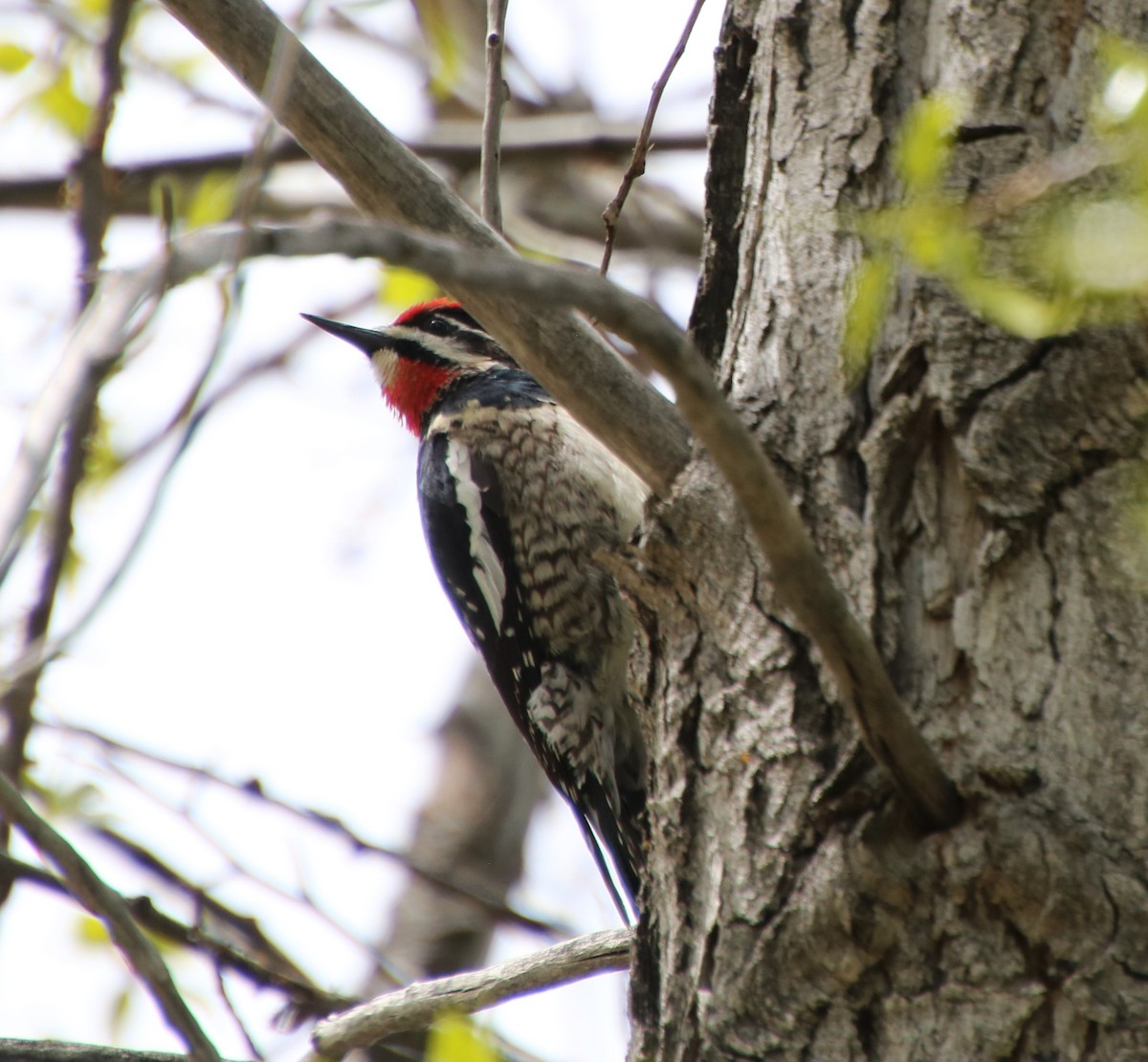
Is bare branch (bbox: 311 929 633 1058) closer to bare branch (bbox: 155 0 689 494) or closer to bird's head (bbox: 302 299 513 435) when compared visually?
bare branch (bbox: 155 0 689 494)

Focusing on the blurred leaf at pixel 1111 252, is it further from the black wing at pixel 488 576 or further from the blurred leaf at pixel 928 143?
the black wing at pixel 488 576

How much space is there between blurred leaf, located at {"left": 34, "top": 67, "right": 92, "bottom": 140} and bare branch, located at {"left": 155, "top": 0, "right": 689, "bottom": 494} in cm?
276

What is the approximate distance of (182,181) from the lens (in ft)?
16.8

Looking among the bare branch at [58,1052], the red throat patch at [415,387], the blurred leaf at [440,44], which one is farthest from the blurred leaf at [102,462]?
the bare branch at [58,1052]

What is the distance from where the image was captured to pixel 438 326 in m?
4.19

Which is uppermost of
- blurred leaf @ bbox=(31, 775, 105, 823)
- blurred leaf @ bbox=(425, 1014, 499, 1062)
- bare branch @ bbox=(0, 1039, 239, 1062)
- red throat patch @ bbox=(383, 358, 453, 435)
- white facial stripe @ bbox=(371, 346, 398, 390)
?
white facial stripe @ bbox=(371, 346, 398, 390)

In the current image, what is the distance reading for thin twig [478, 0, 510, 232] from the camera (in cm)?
229

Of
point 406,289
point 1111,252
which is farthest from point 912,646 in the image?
point 406,289

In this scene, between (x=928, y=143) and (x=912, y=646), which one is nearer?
(x=928, y=143)

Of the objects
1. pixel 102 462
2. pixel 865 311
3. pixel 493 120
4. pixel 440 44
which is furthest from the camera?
pixel 102 462

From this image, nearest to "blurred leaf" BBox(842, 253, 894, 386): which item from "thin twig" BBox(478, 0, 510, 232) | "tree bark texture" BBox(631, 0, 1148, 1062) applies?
"tree bark texture" BBox(631, 0, 1148, 1062)

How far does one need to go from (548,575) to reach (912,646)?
2.05 meters

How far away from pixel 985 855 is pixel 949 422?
0.51 metres

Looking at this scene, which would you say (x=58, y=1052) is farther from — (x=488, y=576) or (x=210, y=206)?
(x=210, y=206)
